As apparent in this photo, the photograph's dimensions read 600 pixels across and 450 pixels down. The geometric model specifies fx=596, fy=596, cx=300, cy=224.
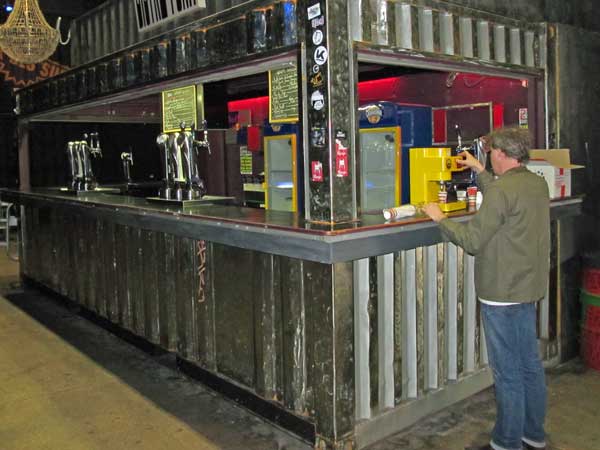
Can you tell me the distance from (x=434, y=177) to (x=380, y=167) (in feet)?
9.26

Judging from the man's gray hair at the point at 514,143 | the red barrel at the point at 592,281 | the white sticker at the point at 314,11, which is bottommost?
the red barrel at the point at 592,281

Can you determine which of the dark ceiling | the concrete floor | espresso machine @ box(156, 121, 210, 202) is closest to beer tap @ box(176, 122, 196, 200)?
espresso machine @ box(156, 121, 210, 202)

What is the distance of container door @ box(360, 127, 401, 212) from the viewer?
254 inches

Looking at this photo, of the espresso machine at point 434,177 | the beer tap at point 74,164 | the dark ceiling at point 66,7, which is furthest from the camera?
the dark ceiling at point 66,7

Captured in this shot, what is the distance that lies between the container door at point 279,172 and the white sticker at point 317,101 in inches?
173

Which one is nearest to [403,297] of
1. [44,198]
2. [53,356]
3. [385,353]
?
[385,353]

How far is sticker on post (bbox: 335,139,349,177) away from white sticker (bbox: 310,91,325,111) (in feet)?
0.65

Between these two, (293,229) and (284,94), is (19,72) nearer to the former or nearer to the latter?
(284,94)

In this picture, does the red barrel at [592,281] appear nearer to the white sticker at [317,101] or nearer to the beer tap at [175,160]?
the white sticker at [317,101]

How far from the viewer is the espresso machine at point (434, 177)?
3887mm

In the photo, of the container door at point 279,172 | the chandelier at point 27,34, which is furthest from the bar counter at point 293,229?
the container door at point 279,172

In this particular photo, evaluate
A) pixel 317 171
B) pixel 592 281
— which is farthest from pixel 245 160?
pixel 317 171

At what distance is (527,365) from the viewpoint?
300 centimetres

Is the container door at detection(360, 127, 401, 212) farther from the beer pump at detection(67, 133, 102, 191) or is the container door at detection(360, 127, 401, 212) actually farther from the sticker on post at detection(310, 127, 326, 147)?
the sticker on post at detection(310, 127, 326, 147)
